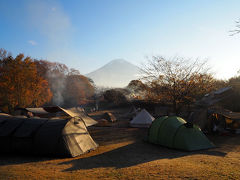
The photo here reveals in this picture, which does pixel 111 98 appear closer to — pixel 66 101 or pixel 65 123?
pixel 66 101

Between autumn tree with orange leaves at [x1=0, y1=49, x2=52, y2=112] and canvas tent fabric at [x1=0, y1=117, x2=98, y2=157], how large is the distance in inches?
624

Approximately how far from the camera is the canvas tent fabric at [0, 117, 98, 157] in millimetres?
9453

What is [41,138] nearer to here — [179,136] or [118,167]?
[118,167]

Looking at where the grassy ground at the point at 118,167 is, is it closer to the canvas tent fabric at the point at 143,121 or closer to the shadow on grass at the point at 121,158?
the shadow on grass at the point at 121,158

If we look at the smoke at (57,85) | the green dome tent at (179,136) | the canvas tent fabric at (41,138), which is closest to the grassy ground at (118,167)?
the canvas tent fabric at (41,138)

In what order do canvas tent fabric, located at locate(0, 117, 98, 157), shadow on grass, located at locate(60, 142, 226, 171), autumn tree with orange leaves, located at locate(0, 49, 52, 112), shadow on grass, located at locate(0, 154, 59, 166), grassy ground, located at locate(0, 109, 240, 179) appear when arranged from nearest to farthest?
grassy ground, located at locate(0, 109, 240, 179) → shadow on grass, located at locate(60, 142, 226, 171) → shadow on grass, located at locate(0, 154, 59, 166) → canvas tent fabric, located at locate(0, 117, 98, 157) → autumn tree with orange leaves, located at locate(0, 49, 52, 112)

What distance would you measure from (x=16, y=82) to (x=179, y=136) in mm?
20948

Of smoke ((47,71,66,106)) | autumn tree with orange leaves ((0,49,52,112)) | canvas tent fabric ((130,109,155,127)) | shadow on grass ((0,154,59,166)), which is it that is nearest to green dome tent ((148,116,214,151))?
shadow on grass ((0,154,59,166))

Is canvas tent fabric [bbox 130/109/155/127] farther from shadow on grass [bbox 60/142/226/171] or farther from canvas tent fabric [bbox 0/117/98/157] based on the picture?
canvas tent fabric [bbox 0/117/98/157]

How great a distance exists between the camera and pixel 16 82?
2491 cm

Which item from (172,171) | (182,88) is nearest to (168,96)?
(182,88)

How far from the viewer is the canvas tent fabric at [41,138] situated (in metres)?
9.45

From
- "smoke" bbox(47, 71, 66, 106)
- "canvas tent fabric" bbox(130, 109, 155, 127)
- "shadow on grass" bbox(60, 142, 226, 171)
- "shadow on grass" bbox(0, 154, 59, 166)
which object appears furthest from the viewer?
"smoke" bbox(47, 71, 66, 106)

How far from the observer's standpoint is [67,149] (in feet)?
30.8
